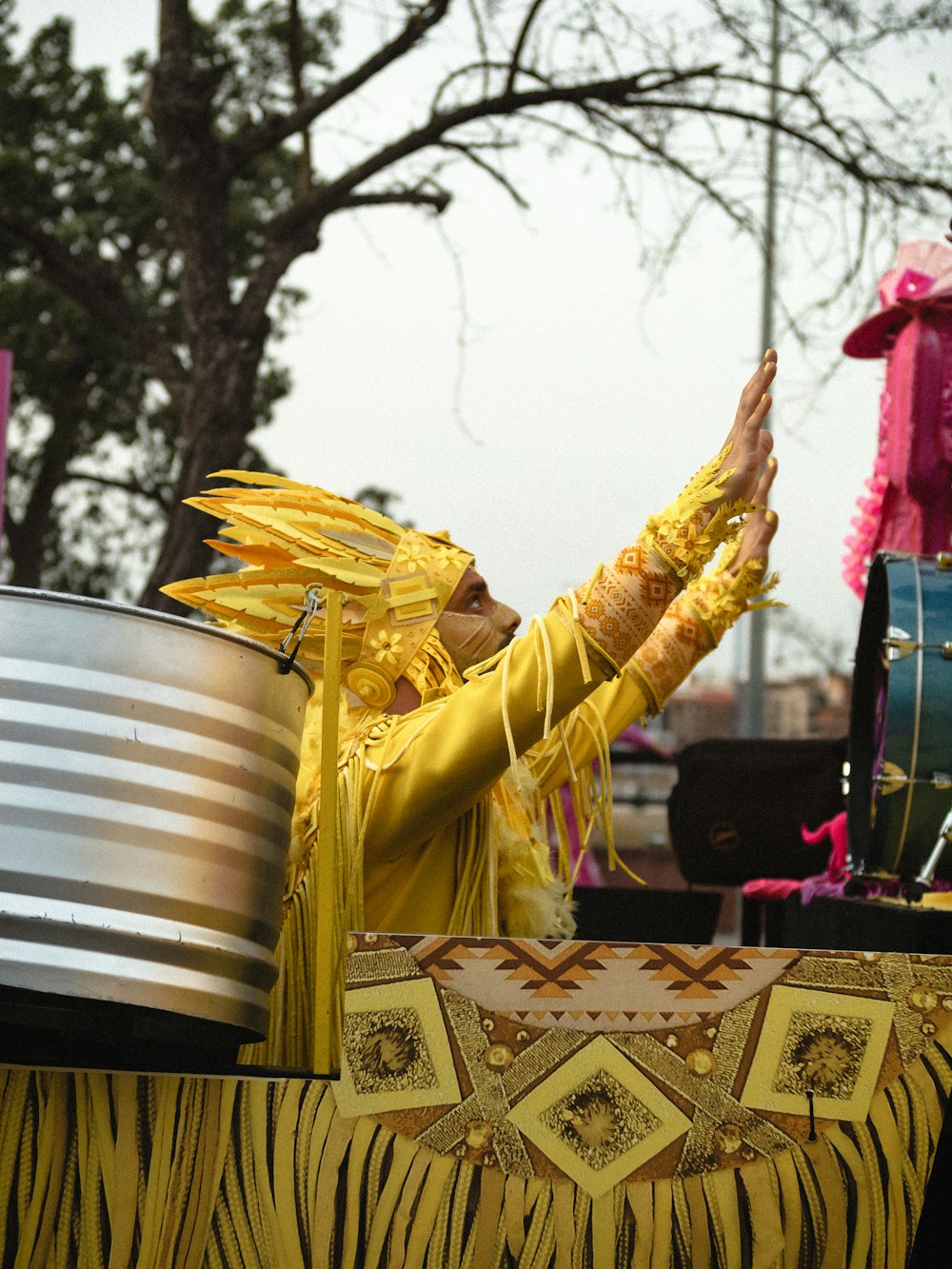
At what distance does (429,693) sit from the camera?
232cm

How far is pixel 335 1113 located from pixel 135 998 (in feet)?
0.76

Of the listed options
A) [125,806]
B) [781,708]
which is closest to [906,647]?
[125,806]

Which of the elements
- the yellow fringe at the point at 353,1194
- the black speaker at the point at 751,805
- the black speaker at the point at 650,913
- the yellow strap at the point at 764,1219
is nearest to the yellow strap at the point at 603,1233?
the yellow fringe at the point at 353,1194

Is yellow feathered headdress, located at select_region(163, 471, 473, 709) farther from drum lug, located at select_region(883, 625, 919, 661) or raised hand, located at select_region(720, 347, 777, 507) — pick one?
drum lug, located at select_region(883, 625, 919, 661)

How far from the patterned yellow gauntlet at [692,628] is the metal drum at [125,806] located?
1373 millimetres

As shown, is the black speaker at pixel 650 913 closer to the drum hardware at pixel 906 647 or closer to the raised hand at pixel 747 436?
the drum hardware at pixel 906 647

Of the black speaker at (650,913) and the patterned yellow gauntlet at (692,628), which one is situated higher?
the patterned yellow gauntlet at (692,628)

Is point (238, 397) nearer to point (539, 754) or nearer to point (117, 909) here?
point (539, 754)

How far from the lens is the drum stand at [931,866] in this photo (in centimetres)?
272

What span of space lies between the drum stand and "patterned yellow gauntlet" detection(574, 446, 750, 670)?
1.05 meters

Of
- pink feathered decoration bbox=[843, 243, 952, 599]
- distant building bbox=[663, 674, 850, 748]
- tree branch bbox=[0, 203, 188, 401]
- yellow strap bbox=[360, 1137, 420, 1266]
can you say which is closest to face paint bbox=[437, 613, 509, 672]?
yellow strap bbox=[360, 1137, 420, 1266]

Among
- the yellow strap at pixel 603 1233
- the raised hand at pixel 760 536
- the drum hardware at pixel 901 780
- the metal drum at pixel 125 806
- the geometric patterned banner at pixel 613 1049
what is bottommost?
the yellow strap at pixel 603 1233

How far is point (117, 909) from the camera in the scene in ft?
4.66

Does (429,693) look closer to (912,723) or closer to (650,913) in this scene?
(912,723)
